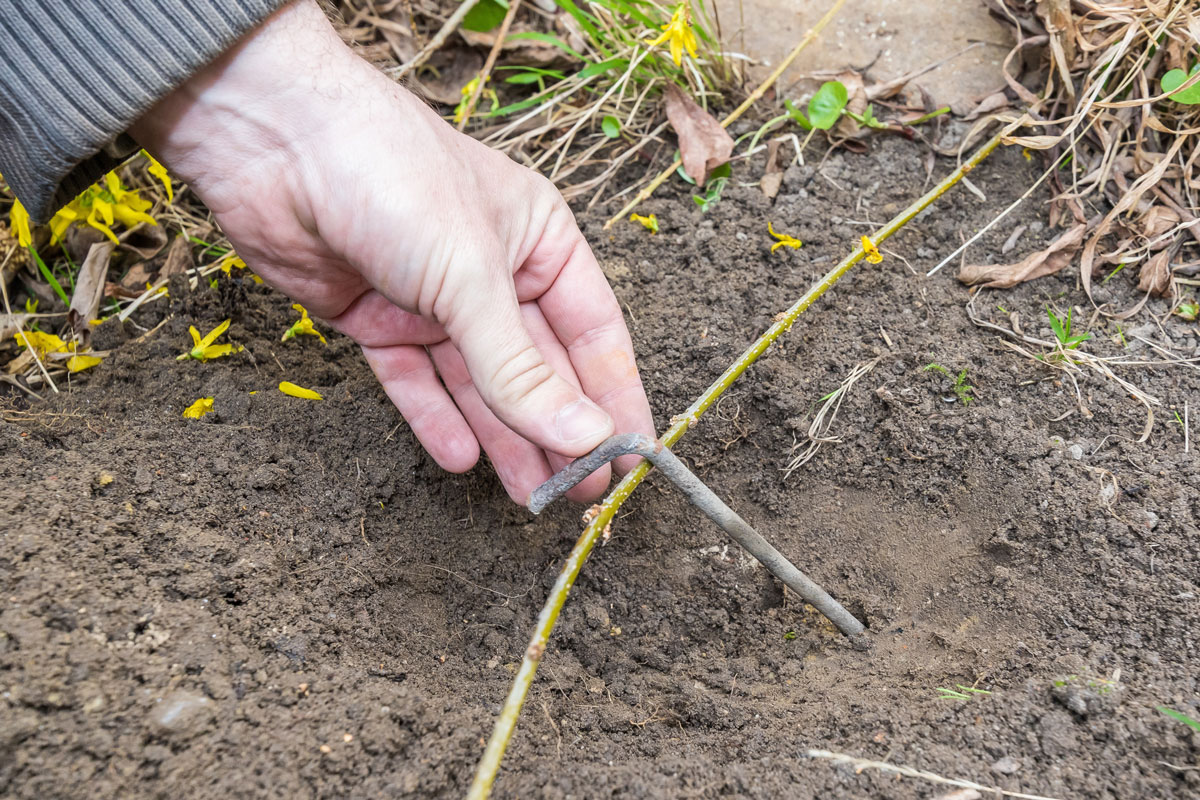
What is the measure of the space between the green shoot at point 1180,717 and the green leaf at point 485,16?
257 cm

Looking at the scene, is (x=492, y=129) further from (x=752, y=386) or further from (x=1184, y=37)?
(x=1184, y=37)

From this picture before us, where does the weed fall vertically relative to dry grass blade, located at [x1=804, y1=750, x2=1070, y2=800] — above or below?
below

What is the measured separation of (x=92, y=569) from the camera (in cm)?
134

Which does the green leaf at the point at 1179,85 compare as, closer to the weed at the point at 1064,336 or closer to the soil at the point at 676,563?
the soil at the point at 676,563

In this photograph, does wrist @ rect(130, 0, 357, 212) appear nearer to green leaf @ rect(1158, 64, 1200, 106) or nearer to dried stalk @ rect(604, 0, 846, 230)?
dried stalk @ rect(604, 0, 846, 230)

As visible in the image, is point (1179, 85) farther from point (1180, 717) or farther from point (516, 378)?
point (516, 378)

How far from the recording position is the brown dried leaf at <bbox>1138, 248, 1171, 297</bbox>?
1964 millimetres

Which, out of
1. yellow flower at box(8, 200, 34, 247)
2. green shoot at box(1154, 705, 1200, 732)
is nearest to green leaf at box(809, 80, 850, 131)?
green shoot at box(1154, 705, 1200, 732)

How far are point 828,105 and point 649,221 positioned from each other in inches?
24.2

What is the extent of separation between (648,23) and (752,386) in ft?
3.83

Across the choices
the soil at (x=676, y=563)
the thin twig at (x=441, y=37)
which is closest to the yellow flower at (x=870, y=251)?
the soil at (x=676, y=563)

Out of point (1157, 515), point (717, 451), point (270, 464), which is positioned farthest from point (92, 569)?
point (1157, 515)

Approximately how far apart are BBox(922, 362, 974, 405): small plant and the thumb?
904 mm

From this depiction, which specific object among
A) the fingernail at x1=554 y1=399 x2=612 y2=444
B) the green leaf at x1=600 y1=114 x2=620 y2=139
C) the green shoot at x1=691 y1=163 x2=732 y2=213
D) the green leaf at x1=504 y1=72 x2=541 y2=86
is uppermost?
the green leaf at x1=504 y1=72 x2=541 y2=86
